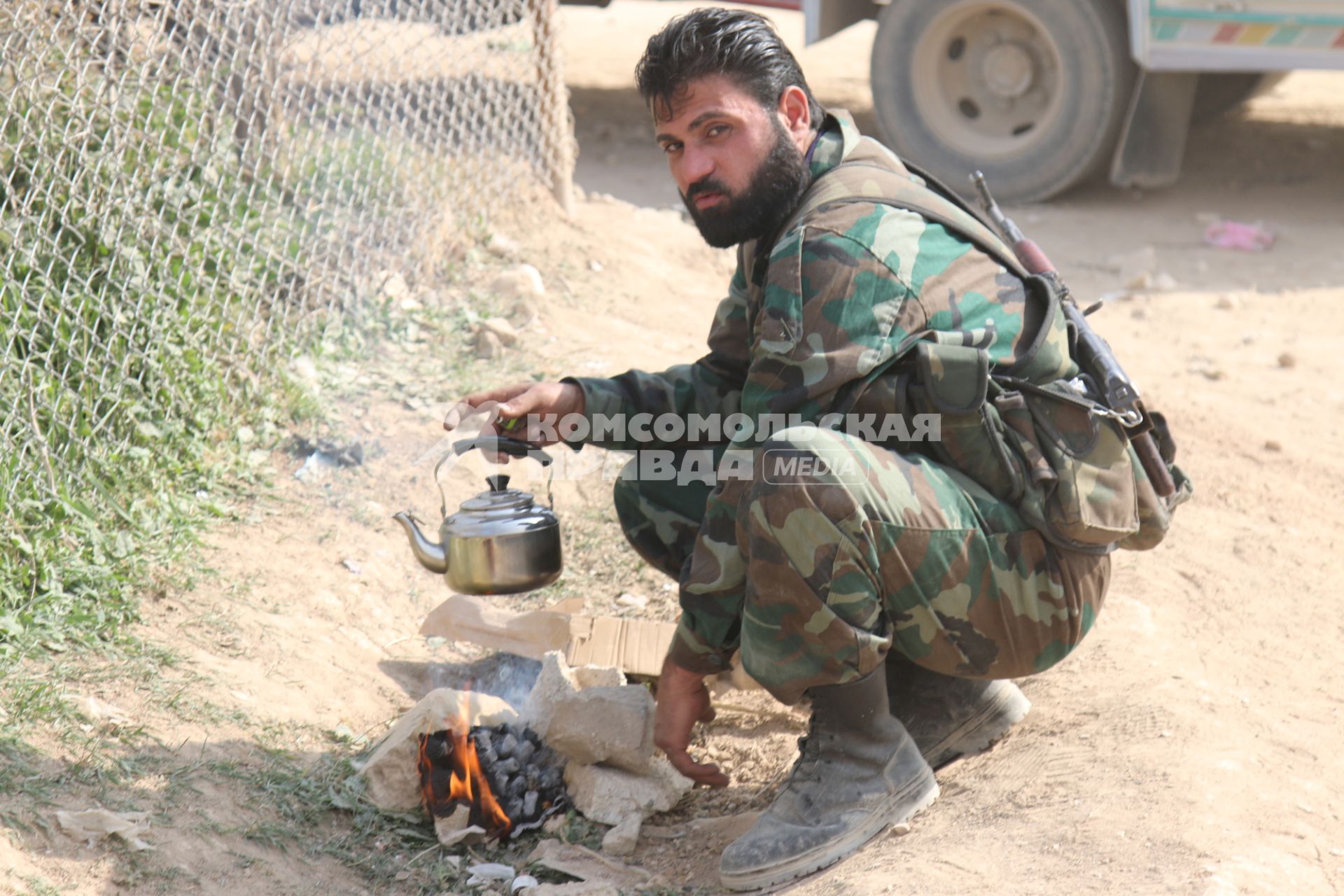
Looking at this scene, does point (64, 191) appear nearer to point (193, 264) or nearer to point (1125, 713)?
point (193, 264)

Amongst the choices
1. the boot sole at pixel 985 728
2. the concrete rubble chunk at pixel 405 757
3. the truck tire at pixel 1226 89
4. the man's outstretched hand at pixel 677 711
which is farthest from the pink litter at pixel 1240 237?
the concrete rubble chunk at pixel 405 757

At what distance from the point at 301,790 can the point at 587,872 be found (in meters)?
0.62

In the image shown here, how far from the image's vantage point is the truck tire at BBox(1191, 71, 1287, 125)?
817 centimetres

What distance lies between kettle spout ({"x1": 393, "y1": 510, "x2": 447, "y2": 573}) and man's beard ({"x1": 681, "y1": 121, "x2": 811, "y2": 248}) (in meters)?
0.90

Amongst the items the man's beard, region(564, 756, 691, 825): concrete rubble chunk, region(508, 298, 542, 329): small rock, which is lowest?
Result: region(564, 756, 691, 825): concrete rubble chunk

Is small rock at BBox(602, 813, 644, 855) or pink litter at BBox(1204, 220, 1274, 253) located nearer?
small rock at BBox(602, 813, 644, 855)

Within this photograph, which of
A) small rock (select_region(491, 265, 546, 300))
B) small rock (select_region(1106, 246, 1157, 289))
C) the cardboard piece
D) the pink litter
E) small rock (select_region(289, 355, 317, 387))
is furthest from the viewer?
the pink litter

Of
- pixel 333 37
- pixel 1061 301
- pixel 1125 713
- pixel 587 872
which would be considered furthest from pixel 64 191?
pixel 1125 713

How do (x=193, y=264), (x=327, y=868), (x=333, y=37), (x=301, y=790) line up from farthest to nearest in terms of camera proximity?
(x=333, y=37), (x=193, y=264), (x=301, y=790), (x=327, y=868)

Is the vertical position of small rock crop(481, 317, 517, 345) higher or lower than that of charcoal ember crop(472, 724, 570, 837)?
higher

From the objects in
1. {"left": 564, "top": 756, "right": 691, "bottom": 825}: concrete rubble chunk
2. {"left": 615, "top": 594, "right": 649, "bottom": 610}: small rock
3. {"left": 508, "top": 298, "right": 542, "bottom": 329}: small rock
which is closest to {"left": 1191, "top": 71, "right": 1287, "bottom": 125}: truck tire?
{"left": 508, "top": 298, "right": 542, "bottom": 329}: small rock

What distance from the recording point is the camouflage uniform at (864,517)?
2.29m

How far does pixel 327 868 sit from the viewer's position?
2494 millimetres

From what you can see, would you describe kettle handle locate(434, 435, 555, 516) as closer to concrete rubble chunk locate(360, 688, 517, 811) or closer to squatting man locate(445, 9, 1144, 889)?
squatting man locate(445, 9, 1144, 889)
